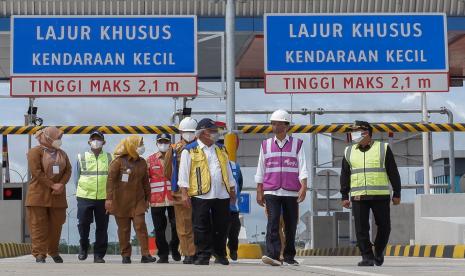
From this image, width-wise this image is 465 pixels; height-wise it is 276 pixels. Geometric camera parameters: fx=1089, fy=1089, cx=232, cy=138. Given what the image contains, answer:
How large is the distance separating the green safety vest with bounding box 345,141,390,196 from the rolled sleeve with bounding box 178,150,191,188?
1.92 meters

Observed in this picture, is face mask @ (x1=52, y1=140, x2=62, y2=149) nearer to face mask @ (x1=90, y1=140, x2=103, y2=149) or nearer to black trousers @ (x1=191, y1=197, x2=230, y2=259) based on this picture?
face mask @ (x1=90, y1=140, x2=103, y2=149)

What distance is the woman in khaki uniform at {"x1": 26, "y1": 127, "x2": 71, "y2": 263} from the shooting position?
40.7 ft

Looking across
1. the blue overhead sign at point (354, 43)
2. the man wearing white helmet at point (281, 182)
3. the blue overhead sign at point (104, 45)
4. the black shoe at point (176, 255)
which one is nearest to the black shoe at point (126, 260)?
the black shoe at point (176, 255)

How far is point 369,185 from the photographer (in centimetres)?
1201

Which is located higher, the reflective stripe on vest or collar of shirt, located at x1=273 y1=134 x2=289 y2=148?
collar of shirt, located at x1=273 y1=134 x2=289 y2=148

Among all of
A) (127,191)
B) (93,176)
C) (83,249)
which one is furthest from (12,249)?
(127,191)

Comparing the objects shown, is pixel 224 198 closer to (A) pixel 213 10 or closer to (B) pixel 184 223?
(B) pixel 184 223

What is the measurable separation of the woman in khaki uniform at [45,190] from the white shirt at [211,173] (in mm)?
1671

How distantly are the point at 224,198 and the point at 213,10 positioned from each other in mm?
14347

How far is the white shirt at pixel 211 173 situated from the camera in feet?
37.9

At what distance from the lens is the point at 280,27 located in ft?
65.8

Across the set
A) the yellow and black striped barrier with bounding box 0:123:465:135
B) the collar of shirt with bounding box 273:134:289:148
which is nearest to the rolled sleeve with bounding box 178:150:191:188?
the collar of shirt with bounding box 273:134:289:148

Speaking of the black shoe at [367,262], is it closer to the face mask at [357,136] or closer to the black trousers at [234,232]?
the face mask at [357,136]

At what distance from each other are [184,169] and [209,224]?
2.14 ft
